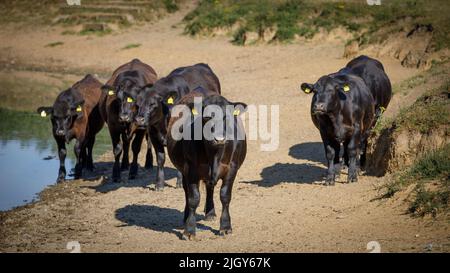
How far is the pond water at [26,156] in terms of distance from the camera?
16.2 m

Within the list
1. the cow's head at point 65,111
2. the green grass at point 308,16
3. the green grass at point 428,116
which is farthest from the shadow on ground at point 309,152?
the green grass at point 308,16

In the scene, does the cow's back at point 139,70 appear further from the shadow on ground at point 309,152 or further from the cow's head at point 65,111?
the shadow on ground at point 309,152

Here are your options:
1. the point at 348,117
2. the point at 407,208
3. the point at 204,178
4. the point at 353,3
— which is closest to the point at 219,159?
the point at 204,178

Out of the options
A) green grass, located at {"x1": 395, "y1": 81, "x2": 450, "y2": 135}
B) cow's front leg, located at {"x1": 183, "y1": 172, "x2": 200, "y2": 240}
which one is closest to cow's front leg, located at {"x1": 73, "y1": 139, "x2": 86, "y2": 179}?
cow's front leg, located at {"x1": 183, "y1": 172, "x2": 200, "y2": 240}

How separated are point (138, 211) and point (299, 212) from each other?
2.60 m

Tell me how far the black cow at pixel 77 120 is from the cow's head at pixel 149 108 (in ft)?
5.71

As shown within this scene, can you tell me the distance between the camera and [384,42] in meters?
25.9

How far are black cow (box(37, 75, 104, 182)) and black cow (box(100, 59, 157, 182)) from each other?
0.52 meters

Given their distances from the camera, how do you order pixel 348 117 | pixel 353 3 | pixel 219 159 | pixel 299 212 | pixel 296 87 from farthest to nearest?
1. pixel 353 3
2. pixel 296 87
3. pixel 348 117
4. pixel 299 212
5. pixel 219 159

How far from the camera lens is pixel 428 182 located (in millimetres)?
12180

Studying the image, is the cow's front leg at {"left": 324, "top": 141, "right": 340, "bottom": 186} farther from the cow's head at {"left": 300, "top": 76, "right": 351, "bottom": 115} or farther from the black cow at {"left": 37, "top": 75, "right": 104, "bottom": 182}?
the black cow at {"left": 37, "top": 75, "right": 104, "bottom": 182}

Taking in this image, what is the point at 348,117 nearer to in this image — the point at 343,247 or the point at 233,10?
the point at 343,247

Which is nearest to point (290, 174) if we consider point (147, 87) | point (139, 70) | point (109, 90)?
point (147, 87)

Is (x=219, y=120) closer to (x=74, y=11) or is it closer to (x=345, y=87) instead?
(x=345, y=87)
